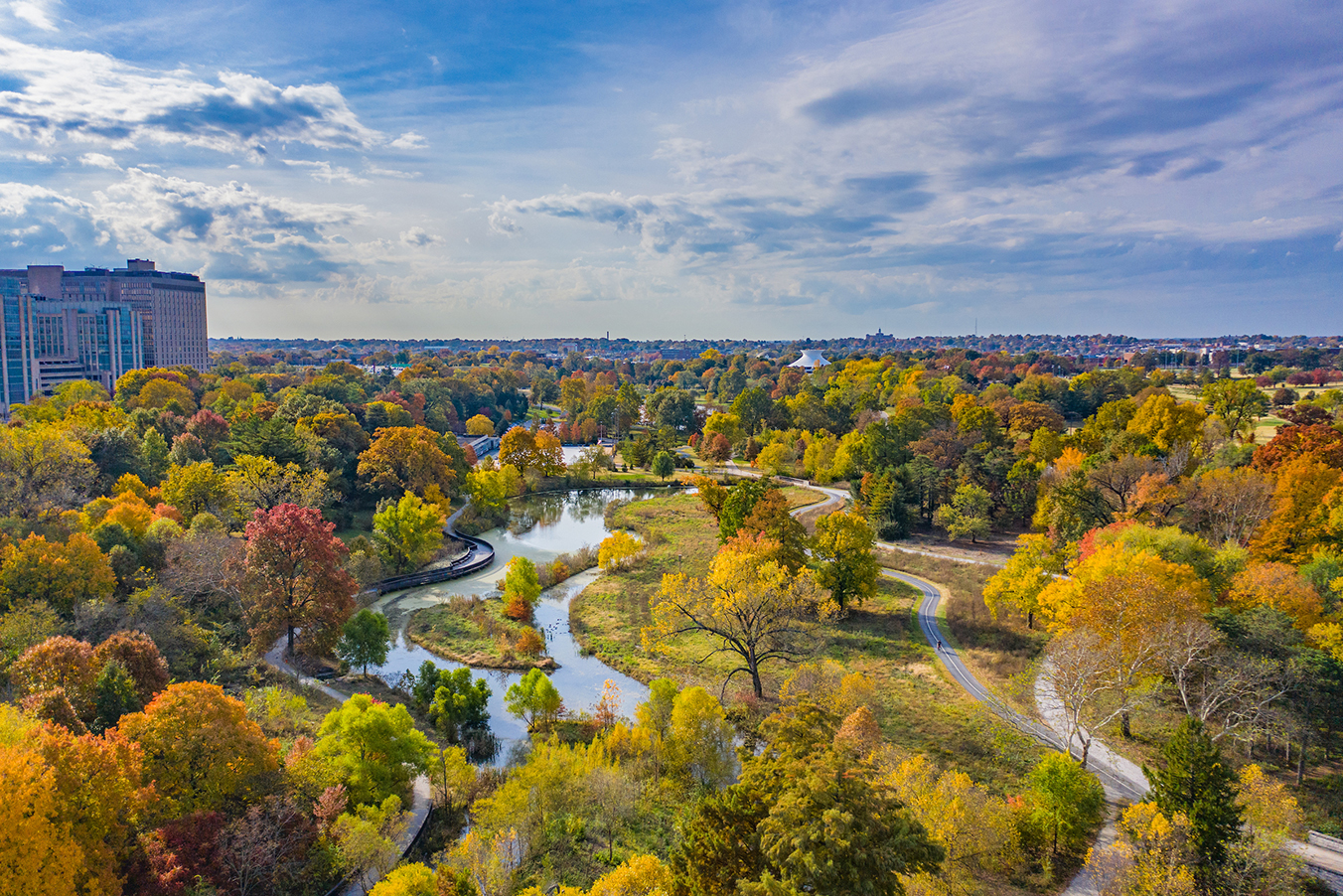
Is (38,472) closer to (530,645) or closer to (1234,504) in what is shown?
(530,645)

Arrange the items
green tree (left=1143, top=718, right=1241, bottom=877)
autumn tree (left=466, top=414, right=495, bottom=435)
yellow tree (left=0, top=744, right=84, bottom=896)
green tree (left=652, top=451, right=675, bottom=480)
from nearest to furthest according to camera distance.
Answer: yellow tree (left=0, top=744, right=84, bottom=896)
green tree (left=1143, top=718, right=1241, bottom=877)
green tree (left=652, top=451, right=675, bottom=480)
autumn tree (left=466, top=414, right=495, bottom=435)

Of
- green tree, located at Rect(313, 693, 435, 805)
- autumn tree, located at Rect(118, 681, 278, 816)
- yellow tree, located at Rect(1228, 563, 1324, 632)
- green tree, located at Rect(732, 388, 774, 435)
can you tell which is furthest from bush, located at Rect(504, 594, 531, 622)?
green tree, located at Rect(732, 388, 774, 435)

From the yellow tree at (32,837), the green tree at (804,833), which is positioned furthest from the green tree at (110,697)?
the green tree at (804,833)

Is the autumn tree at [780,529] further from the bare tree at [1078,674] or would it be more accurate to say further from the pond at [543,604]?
the bare tree at [1078,674]

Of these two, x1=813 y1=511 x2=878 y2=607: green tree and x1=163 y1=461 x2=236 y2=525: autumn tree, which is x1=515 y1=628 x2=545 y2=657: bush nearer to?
x1=813 y1=511 x2=878 y2=607: green tree

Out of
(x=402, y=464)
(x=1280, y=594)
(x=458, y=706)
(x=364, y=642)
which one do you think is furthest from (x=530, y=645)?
(x=1280, y=594)
